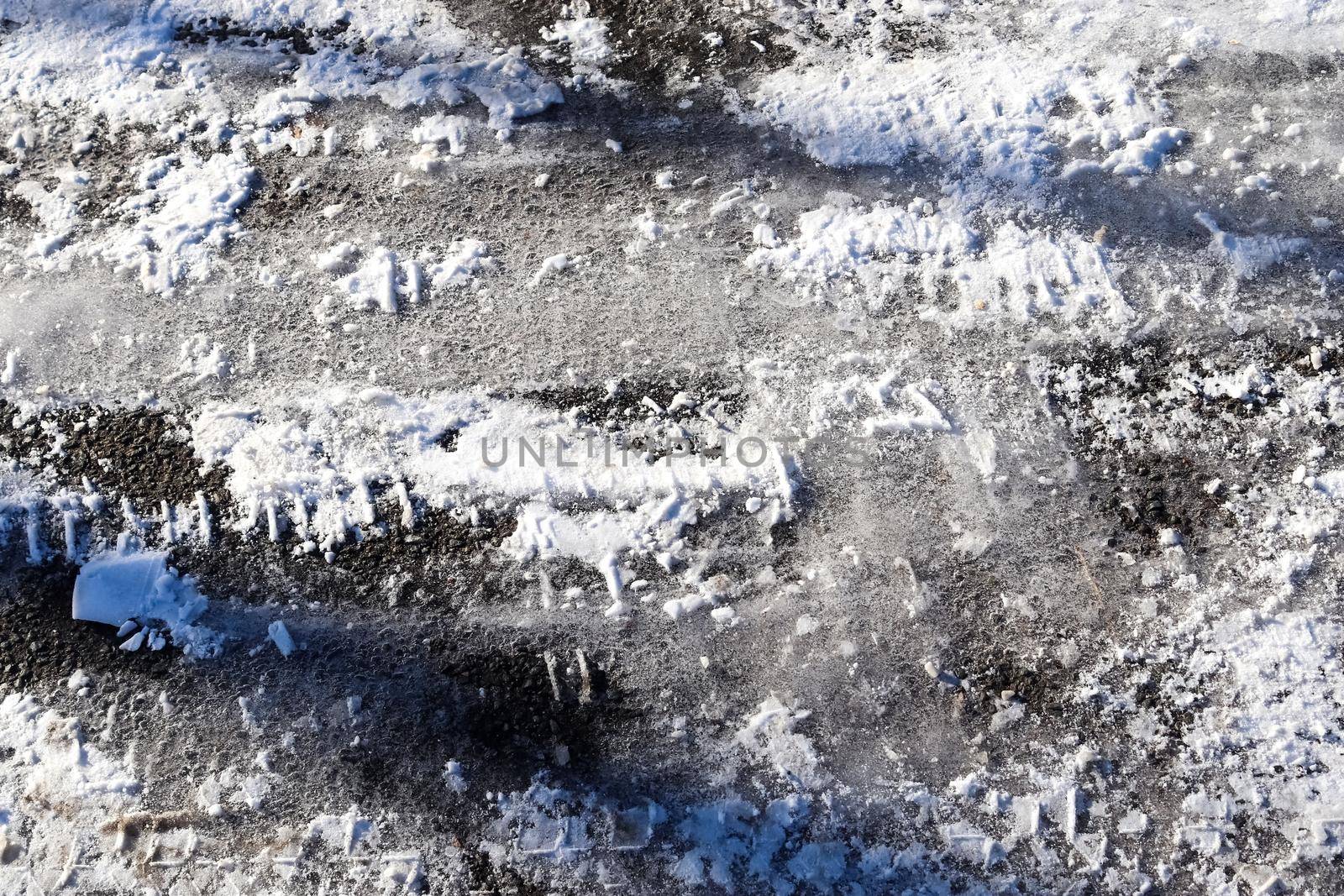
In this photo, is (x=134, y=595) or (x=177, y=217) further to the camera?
(x=177, y=217)

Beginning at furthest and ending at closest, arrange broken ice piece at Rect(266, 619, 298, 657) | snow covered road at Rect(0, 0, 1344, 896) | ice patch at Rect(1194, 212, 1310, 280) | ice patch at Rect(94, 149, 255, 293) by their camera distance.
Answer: ice patch at Rect(94, 149, 255, 293) < ice patch at Rect(1194, 212, 1310, 280) < broken ice piece at Rect(266, 619, 298, 657) < snow covered road at Rect(0, 0, 1344, 896)

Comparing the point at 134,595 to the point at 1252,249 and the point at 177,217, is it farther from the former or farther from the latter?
the point at 1252,249

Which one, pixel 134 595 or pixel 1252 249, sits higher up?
pixel 1252 249

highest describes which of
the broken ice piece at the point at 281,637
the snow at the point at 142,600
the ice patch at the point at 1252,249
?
the ice patch at the point at 1252,249

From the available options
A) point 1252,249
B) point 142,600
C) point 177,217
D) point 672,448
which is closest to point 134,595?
point 142,600

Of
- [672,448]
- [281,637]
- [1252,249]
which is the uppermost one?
[1252,249]

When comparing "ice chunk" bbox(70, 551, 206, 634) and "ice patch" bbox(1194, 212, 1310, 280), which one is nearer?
"ice chunk" bbox(70, 551, 206, 634)

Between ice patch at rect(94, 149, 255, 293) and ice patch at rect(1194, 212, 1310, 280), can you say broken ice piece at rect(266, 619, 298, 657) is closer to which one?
ice patch at rect(94, 149, 255, 293)

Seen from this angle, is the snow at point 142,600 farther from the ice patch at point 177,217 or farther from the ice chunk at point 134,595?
the ice patch at point 177,217

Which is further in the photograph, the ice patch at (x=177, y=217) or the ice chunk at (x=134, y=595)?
the ice patch at (x=177, y=217)

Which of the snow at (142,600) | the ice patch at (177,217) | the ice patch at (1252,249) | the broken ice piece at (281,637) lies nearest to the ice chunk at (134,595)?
the snow at (142,600)

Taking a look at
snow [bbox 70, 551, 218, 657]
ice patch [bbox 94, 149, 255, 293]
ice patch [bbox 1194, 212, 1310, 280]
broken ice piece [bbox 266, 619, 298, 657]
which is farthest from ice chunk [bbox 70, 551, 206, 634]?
ice patch [bbox 1194, 212, 1310, 280]

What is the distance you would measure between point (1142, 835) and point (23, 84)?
4.99 metres

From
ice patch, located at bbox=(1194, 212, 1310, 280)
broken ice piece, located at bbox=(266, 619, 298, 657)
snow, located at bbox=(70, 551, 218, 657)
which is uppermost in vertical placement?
ice patch, located at bbox=(1194, 212, 1310, 280)
